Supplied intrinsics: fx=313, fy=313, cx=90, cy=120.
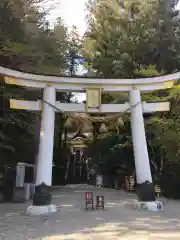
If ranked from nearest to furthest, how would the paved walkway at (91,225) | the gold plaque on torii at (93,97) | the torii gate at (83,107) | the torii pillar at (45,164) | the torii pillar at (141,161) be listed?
the paved walkway at (91,225)
the torii pillar at (45,164)
the torii gate at (83,107)
the torii pillar at (141,161)
the gold plaque on torii at (93,97)

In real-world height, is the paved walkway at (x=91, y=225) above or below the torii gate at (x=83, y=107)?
below

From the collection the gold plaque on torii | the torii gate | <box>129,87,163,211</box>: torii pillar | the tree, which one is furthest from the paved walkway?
the tree

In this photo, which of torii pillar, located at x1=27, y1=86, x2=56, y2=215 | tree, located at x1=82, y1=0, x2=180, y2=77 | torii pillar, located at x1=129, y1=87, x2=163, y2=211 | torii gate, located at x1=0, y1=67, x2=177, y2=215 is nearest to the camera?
torii pillar, located at x1=27, y1=86, x2=56, y2=215

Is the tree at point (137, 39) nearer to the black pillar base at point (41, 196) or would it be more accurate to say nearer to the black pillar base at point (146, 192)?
the black pillar base at point (146, 192)

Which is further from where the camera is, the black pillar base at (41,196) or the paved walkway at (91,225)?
the black pillar base at (41,196)

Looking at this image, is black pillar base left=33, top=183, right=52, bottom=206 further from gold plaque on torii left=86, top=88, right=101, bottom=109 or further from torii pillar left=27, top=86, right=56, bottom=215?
gold plaque on torii left=86, top=88, right=101, bottom=109

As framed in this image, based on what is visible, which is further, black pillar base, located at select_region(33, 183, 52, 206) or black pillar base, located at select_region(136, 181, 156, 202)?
black pillar base, located at select_region(136, 181, 156, 202)

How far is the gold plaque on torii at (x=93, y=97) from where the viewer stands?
10.8 m

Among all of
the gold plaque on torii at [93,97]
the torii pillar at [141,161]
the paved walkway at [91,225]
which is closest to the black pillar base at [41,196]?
the paved walkway at [91,225]

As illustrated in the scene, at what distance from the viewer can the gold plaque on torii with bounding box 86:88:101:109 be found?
10.8 metres

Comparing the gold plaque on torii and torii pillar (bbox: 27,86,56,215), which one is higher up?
the gold plaque on torii

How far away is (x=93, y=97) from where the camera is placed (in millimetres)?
10859

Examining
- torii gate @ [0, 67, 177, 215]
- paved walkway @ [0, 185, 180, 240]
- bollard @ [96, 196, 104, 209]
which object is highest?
torii gate @ [0, 67, 177, 215]

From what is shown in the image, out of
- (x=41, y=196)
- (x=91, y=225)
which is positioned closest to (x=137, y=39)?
(x=41, y=196)
